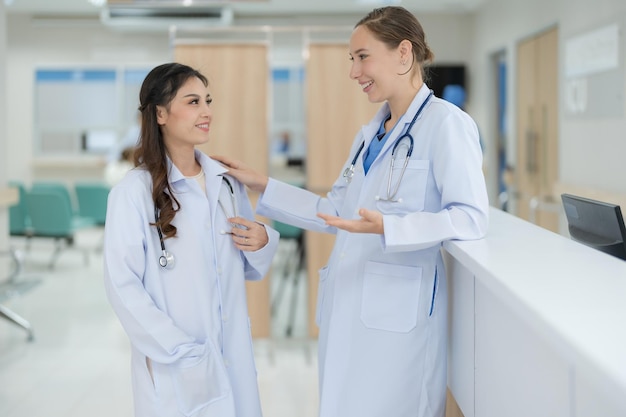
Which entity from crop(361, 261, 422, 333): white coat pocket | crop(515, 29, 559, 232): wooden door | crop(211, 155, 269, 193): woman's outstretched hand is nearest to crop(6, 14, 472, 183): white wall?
crop(515, 29, 559, 232): wooden door

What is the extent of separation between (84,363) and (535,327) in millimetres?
3918

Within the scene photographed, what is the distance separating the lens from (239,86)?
464 centimetres

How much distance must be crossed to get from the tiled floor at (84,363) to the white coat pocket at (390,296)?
6.07 feet

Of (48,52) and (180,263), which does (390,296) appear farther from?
(48,52)

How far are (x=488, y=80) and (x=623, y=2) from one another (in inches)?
179

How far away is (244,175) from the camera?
7.98 feet

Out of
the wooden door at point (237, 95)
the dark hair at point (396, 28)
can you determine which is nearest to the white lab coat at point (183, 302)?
the dark hair at point (396, 28)

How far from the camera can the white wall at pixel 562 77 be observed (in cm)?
508

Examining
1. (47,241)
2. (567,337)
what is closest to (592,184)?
(567,337)

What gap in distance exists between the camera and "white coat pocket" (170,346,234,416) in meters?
2.04

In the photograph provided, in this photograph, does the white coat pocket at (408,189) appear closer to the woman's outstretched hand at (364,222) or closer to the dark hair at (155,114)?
the woman's outstretched hand at (364,222)

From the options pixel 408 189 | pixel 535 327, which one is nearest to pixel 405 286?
pixel 408 189

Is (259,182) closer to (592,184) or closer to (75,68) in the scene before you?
(592,184)

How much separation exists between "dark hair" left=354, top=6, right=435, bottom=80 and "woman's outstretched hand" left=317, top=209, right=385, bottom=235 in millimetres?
517
